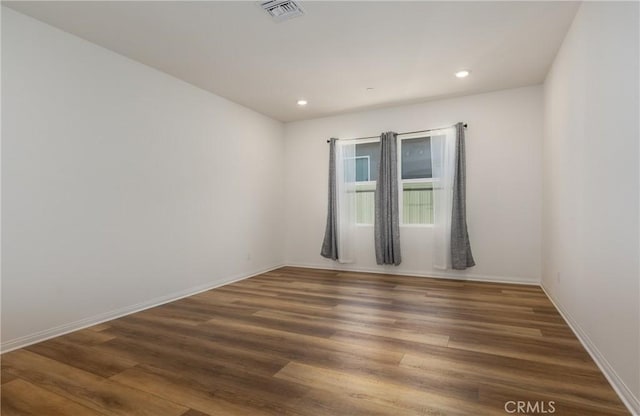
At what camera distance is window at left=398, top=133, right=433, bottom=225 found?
193 inches

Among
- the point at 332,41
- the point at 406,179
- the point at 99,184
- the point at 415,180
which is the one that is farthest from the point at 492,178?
the point at 99,184

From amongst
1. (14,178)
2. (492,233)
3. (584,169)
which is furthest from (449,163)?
(14,178)

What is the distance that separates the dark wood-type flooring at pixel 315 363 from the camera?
1693 millimetres

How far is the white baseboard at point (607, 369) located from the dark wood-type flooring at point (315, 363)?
4cm

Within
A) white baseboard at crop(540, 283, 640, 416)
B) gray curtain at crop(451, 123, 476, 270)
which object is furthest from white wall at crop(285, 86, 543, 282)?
white baseboard at crop(540, 283, 640, 416)

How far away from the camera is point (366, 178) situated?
5336mm

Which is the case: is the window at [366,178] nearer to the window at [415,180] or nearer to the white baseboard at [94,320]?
the window at [415,180]

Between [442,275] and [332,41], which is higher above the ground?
[332,41]

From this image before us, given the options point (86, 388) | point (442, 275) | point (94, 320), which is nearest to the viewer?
point (86, 388)

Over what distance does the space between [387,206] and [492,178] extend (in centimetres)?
149

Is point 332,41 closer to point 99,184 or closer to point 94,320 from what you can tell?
point 99,184

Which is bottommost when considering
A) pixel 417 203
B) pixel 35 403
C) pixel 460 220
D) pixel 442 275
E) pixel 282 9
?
pixel 35 403

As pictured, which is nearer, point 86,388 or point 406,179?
point 86,388

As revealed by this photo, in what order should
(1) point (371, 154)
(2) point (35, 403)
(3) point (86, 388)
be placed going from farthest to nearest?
(1) point (371, 154) < (3) point (86, 388) < (2) point (35, 403)
